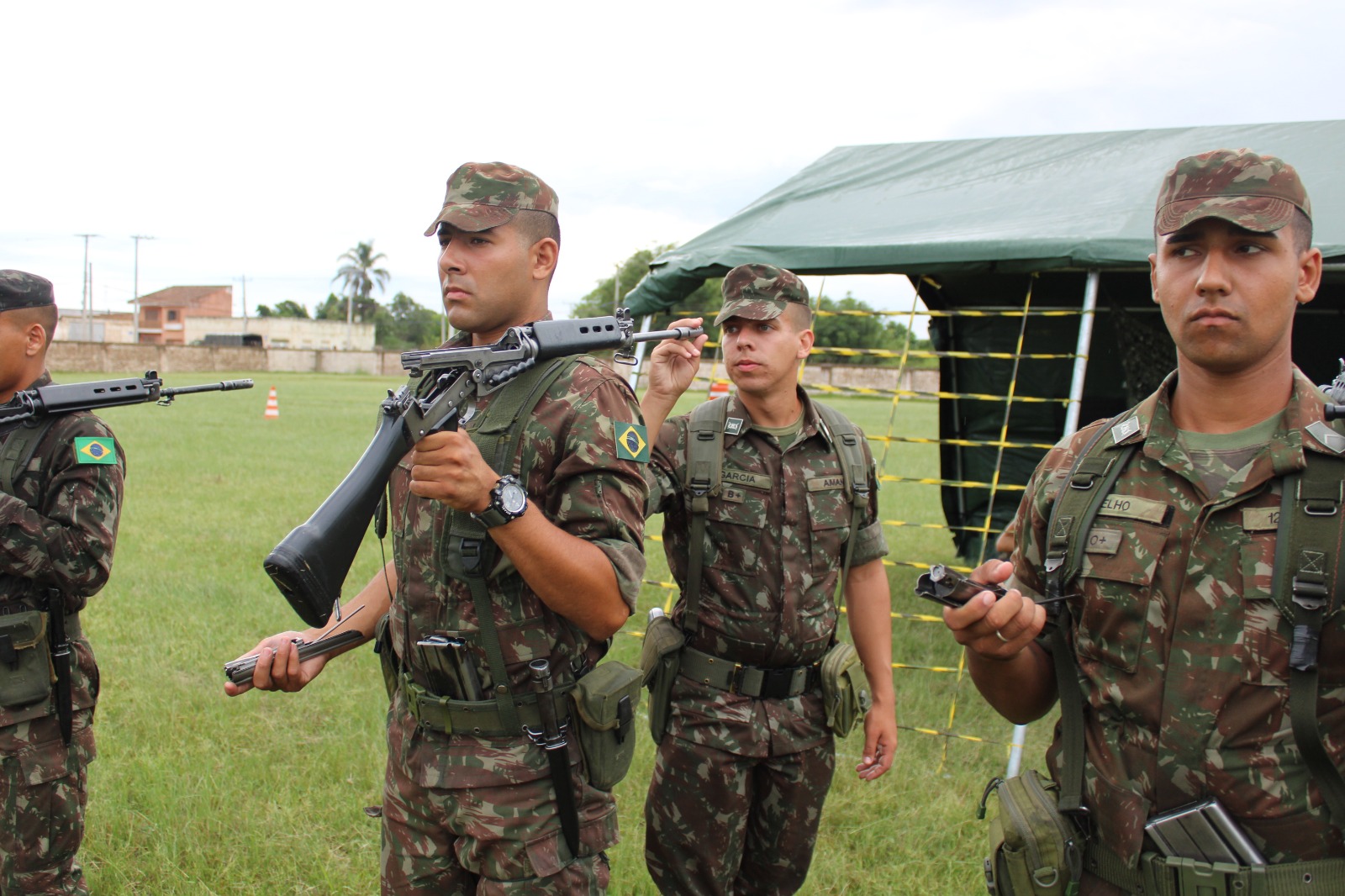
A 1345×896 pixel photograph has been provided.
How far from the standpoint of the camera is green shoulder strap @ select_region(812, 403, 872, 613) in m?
3.55

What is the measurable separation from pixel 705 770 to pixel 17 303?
278 centimetres

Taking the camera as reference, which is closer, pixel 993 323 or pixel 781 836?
pixel 781 836

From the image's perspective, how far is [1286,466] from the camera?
6.00 feet

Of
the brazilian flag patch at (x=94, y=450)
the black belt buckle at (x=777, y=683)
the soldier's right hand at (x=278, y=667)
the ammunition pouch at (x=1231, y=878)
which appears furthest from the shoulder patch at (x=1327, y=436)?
the brazilian flag patch at (x=94, y=450)

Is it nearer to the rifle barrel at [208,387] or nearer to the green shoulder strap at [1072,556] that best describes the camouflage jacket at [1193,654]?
the green shoulder strap at [1072,556]

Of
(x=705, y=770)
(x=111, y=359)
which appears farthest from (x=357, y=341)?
(x=705, y=770)

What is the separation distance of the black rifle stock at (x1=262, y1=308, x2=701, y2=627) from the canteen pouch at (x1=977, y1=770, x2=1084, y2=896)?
1.40 m

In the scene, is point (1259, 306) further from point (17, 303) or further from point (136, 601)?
point (136, 601)

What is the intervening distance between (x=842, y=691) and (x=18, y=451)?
282cm

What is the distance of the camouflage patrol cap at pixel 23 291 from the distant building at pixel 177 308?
3893 inches

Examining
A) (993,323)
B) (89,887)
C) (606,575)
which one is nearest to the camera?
(606,575)

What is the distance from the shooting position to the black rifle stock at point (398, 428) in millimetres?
2162

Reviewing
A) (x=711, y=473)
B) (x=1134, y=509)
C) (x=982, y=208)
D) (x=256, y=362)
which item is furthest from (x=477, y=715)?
(x=256, y=362)

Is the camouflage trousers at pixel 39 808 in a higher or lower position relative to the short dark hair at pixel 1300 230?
lower
